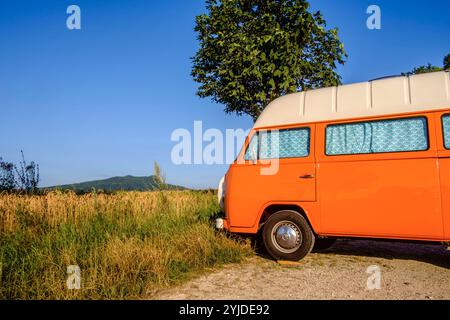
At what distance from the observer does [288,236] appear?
562 cm

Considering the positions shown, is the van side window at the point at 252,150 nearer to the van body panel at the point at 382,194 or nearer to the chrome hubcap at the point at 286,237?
the van body panel at the point at 382,194

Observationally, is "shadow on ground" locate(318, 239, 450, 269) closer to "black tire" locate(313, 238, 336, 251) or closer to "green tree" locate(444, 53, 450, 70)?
"black tire" locate(313, 238, 336, 251)

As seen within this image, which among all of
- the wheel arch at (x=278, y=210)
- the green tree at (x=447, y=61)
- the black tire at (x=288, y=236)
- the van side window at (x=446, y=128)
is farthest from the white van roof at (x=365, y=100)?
the green tree at (x=447, y=61)

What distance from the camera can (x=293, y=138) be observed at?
5.75m

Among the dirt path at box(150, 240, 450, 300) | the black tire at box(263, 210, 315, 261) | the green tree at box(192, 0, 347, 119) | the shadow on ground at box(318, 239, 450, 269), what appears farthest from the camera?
the green tree at box(192, 0, 347, 119)

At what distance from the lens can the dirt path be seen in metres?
4.06

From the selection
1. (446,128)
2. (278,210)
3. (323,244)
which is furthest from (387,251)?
(446,128)

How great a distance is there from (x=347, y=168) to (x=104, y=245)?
390 cm

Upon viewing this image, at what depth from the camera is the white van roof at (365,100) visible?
16.2ft

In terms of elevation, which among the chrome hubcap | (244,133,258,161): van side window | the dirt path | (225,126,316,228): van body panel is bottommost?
the dirt path

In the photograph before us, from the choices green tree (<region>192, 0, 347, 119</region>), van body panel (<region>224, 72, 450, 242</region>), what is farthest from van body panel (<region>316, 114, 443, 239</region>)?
green tree (<region>192, 0, 347, 119</region>)

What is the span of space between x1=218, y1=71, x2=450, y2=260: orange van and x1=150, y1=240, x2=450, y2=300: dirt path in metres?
0.52
